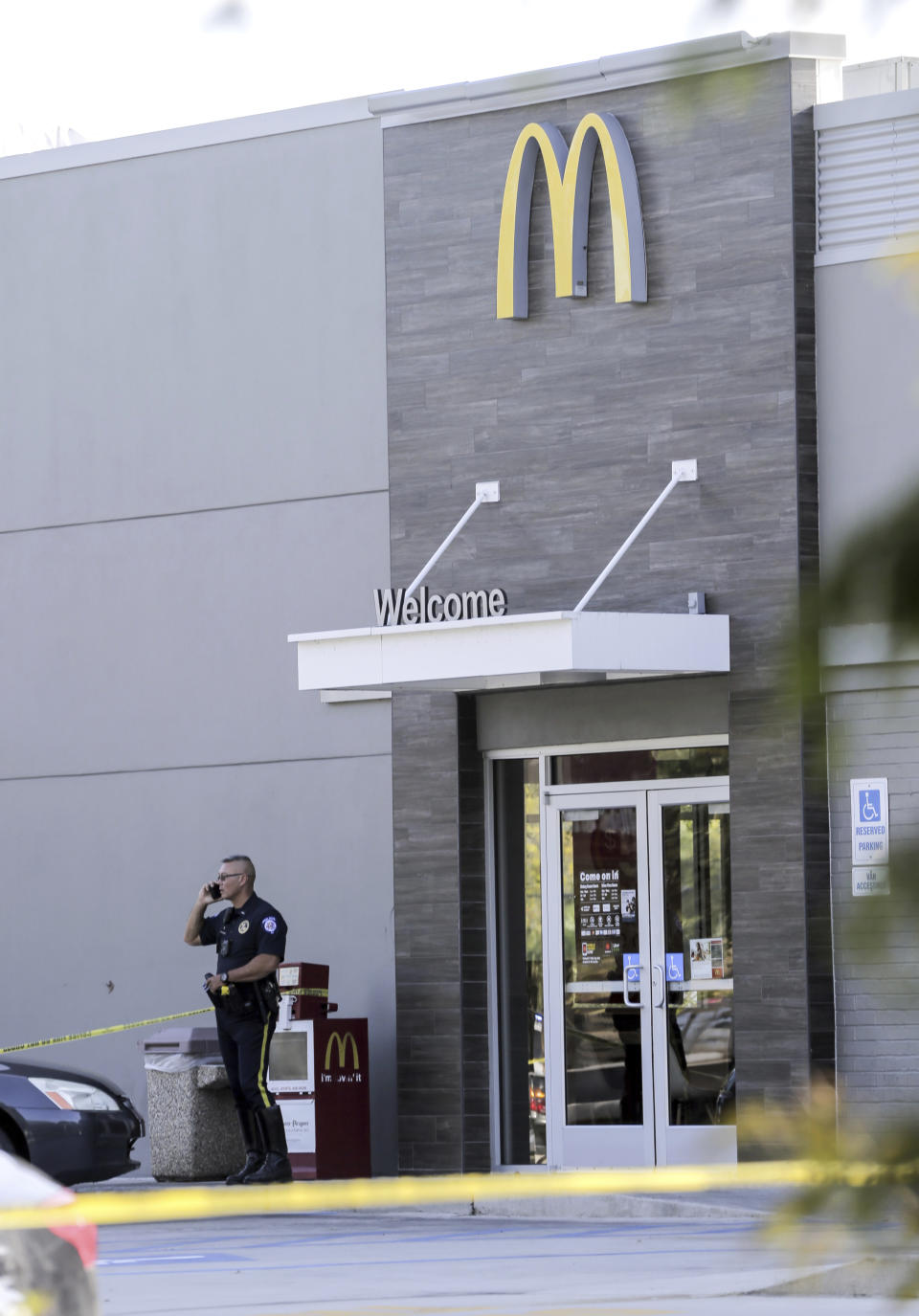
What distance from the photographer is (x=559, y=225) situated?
1490 centimetres

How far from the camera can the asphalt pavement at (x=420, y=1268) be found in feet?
Result: 29.5

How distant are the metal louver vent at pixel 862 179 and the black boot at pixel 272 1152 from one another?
6438 millimetres

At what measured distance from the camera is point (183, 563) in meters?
16.5

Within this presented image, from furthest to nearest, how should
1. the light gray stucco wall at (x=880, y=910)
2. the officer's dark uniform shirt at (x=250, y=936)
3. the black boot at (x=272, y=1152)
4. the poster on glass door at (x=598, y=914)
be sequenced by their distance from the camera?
the poster on glass door at (x=598, y=914), the officer's dark uniform shirt at (x=250, y=936), the black boot at (x=272, y=1152), the light gray stucco wall at (x=880, y=910)

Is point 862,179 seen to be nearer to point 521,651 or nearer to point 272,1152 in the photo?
point 521,651

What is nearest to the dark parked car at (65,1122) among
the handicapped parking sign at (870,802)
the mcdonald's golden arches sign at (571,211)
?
the mcdonald's golden arches sign at (571,211)

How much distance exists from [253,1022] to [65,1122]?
5.68ft

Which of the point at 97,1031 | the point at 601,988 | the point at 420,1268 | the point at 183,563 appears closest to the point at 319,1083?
the point at 601,988

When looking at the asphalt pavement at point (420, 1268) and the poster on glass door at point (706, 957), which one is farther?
the poster on glass door at point (706, 957)

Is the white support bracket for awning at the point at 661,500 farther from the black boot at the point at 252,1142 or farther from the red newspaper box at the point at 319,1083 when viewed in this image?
the black boot at the point at 252,1142

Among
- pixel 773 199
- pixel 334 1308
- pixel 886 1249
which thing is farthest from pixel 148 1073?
pixel 886 1249

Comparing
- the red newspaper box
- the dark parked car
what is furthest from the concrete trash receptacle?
the dark parked car

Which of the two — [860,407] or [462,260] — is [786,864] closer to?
[860,407]

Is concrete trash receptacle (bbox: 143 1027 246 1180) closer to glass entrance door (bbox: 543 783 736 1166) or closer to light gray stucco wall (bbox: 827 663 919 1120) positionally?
glass entrance door (bbox: 543 783 736 1166)
